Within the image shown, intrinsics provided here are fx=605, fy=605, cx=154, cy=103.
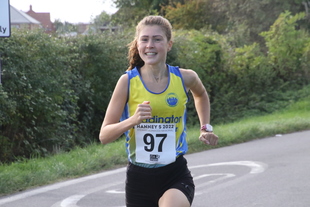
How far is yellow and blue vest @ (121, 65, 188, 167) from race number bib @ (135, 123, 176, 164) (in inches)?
1.6

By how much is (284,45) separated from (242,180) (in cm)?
1633

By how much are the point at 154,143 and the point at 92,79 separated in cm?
1179

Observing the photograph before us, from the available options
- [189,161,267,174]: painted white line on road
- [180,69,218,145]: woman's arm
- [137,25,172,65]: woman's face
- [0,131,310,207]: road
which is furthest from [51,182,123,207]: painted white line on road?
[137,25,172,65]: woman's face

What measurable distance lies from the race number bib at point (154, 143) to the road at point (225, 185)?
325 cm

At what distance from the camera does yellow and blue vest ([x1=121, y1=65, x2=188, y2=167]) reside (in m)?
4.06

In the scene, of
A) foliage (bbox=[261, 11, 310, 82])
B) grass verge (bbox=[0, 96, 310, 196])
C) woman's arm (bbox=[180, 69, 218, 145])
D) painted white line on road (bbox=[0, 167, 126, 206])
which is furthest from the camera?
foliage (bbox=[261, 11, 310, 82])

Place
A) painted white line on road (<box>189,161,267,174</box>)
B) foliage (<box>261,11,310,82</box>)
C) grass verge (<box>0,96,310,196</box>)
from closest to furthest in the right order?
grass verge (<box>0,96,310,196</box>) < painted white line on road (<box>189,161,267,174</box>) < foliage (<box>261,11,310,82</box>)

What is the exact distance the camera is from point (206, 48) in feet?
69.4

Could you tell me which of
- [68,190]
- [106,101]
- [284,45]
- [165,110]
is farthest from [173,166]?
[284,45]

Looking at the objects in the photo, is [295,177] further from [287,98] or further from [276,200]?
[287,98]

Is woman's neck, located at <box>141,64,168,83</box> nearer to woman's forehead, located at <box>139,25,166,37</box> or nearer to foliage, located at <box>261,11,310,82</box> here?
woman's forehead, located at <box>139,25,166,37</box>

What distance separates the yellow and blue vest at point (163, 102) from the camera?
4059 millimetres

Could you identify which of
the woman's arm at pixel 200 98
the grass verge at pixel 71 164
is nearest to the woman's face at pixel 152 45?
the woman's arm at pixel 200 98

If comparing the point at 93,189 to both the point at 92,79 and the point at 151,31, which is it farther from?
the point at 92,79
